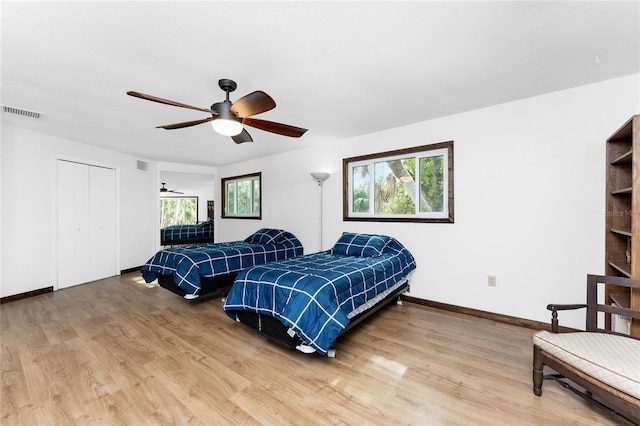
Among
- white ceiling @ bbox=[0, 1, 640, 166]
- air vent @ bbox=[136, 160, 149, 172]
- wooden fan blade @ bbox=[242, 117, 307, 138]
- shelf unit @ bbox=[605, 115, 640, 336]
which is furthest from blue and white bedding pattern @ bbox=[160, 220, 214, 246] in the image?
shelf unit @ bbox=[605, 115, 640, 336]

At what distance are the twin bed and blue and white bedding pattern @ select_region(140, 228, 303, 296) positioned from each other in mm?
12

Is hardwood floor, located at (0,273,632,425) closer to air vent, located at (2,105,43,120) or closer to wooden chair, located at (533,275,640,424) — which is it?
wooden chair, located at (533,275,640,424)

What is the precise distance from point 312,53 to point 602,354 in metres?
2.57

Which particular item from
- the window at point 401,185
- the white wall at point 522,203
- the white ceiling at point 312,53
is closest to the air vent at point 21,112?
the white ceiling at point 312,53

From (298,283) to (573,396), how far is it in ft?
6.52

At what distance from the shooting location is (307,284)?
7.26 ft

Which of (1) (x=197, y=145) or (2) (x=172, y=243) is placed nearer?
(1) (x=197, y=145)

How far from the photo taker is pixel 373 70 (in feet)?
7.32

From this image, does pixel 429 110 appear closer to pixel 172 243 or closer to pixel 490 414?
pixel 490 414

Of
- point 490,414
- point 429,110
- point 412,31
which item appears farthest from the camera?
point 429,110

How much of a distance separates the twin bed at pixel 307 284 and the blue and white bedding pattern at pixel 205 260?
0.01 metres

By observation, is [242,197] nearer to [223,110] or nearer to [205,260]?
[205,260]

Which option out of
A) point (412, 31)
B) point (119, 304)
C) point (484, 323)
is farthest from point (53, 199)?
point (484, 323)

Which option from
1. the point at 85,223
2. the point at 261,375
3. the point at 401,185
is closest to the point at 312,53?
the point at 401,185
